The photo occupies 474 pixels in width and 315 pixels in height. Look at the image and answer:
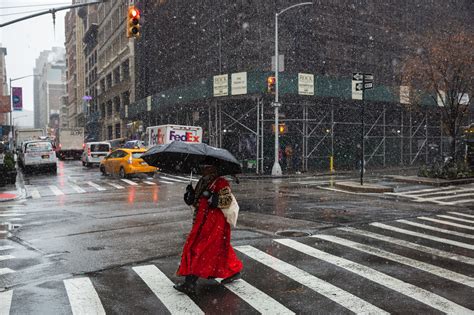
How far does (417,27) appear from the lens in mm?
41375

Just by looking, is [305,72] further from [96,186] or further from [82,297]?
[82,297]

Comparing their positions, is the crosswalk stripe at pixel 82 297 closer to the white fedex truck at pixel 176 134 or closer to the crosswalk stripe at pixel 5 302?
the crosswalk stripe at pixel 5 302

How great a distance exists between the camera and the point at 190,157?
20.6 ft

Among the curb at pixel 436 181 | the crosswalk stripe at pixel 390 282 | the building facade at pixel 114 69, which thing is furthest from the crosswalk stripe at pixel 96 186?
the building facade at pixel 114 69

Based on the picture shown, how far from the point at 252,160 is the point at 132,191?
1309cm

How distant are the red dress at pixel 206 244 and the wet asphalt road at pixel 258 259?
34 cm

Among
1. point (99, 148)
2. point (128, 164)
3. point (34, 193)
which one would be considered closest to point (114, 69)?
point (99, 148)

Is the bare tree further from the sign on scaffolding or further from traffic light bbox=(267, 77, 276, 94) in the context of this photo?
the sign on scaffolding

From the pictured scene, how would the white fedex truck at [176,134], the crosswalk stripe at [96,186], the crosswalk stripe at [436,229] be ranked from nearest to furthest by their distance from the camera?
the crosswalk stripe at [436,229], the crosswalk stripe at [96,186], the white fedex truck at [176,134]

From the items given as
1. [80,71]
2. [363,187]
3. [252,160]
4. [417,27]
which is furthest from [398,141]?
[80,71]

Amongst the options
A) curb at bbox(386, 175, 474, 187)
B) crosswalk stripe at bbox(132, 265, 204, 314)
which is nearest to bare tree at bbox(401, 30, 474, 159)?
curb at bbox(386, 175, 474, 187)

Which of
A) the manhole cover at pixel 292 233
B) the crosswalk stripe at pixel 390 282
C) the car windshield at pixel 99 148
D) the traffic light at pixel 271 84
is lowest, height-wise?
the manhole cover at pixel 292 233

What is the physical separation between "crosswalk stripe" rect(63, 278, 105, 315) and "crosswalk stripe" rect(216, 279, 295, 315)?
172cm

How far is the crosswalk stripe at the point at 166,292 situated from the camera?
5.68 m
